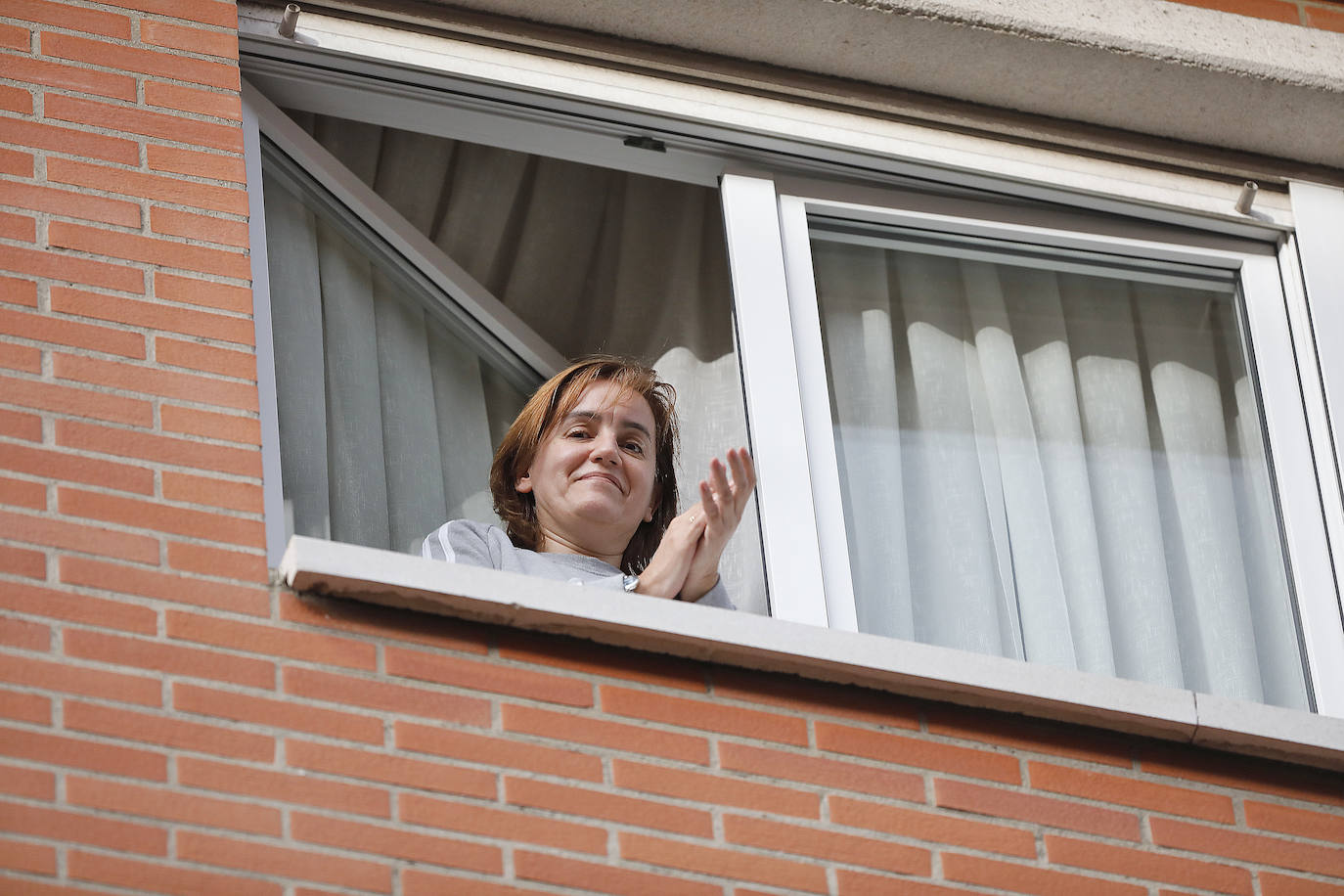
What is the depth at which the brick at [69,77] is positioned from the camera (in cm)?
419

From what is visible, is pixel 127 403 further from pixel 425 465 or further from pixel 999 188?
pixel 999 188

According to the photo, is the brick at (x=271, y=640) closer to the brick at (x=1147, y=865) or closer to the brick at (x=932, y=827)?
the brick at (x=932, y=827)

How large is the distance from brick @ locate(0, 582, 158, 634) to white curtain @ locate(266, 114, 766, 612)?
76 cm

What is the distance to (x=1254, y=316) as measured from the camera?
5023mm

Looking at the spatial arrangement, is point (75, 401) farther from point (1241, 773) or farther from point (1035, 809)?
point (1241, 773)

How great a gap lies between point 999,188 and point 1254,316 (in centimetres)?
75

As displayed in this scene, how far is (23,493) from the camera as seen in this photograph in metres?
3.71

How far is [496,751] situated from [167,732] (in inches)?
23.7

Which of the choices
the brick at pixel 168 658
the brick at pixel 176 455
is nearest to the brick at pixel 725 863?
the brick at pixel 168 658

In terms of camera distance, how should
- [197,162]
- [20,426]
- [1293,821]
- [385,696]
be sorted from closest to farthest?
[385,696]
[20,426]
[1293,821]
[197,162]

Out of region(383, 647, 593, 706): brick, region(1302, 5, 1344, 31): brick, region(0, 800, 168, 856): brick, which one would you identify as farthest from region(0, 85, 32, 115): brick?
region(1302, 5, 1344, 31): brick

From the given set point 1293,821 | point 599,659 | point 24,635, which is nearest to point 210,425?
point 24,635

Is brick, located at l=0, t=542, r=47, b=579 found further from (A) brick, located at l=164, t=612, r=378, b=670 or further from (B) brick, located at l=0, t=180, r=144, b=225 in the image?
(B) brick, located at l=0, t=180, r=144, b=225

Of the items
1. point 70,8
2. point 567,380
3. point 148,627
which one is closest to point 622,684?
point 148,627
